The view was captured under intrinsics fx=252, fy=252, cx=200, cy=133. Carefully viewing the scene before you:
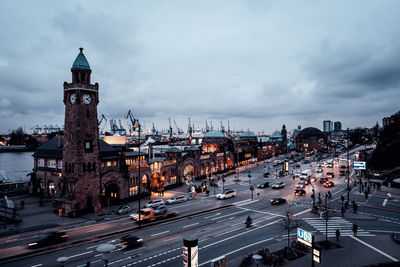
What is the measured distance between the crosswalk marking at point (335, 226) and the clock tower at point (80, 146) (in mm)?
36457

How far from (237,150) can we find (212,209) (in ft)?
244

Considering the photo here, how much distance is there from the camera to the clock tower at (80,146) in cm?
4353

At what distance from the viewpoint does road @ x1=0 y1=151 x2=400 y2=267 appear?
1016 inches

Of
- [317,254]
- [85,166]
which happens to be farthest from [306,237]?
[85,166]

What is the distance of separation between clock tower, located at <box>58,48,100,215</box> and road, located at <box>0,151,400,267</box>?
27.7 ft

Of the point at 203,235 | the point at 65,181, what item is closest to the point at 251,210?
the point at 203,235

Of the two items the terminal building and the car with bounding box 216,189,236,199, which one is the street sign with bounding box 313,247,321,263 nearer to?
the terminal building

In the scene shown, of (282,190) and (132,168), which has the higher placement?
(132,168)

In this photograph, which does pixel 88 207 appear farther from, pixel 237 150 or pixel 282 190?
pixel 237 150

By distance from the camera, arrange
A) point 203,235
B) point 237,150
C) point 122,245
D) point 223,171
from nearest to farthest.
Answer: point 122,245, point 203,235, point 223,171, point 237,150

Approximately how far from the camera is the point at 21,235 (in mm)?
33031

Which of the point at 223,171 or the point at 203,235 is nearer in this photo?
the point at 203,235

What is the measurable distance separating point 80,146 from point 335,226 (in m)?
42.0

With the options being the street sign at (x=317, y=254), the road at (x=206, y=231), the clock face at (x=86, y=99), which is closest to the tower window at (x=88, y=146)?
the clock face at (x=86, y=99)
